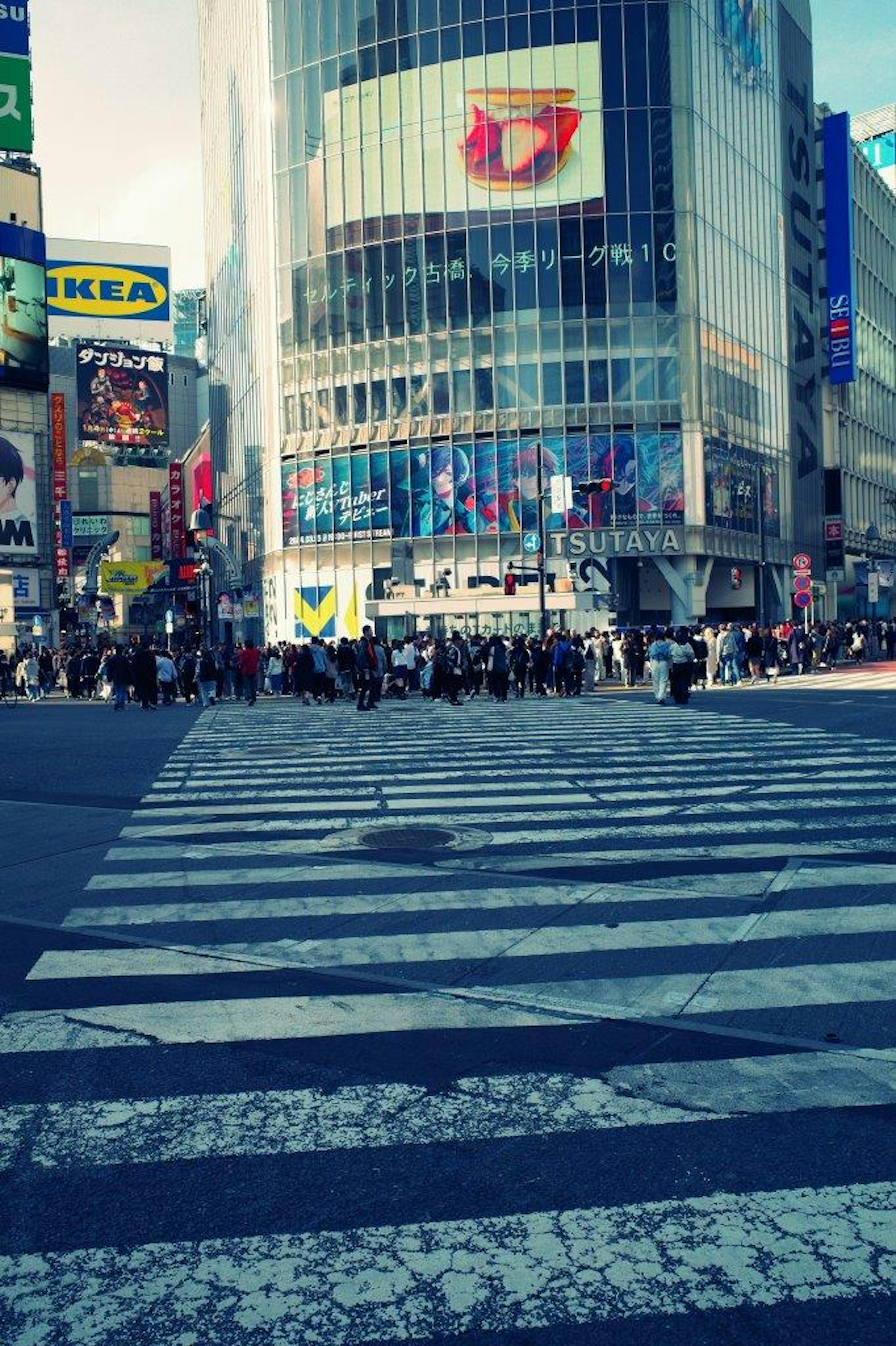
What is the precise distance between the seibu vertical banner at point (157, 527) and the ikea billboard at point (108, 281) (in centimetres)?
1550

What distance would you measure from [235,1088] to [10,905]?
13.8ft

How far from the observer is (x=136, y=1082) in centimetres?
526

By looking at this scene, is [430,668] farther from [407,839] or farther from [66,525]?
[66,525]

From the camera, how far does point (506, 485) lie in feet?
188

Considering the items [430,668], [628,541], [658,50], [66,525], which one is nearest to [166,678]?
[430,668]

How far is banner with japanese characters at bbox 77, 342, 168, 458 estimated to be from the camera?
104625 millimetres

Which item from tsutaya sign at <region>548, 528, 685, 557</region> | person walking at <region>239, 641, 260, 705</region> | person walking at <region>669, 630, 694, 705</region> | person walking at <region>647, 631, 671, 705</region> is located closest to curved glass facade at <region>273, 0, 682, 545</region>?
tsutaya sign at <region>548, 528, 685, 557</region>

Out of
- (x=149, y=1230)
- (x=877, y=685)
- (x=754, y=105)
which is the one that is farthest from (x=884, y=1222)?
(x=754, y=105)

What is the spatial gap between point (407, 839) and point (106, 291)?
349ft

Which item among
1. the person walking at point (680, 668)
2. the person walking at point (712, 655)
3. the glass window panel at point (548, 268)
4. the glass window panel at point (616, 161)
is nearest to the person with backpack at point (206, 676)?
the person walking at point (680, 668)

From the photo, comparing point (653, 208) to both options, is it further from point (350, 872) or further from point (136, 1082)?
point (136, 1082)

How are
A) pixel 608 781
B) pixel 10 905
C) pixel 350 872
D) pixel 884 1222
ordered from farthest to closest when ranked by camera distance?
pixel 608 781
pixel 350 872
pixel 10 905
pixel 884 1222

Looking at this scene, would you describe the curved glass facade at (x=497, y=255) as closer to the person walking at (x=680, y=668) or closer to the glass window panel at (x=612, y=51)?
the glass window panel at (x=612, y=51)

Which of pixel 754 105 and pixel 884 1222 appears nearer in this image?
pixel 884 1222
